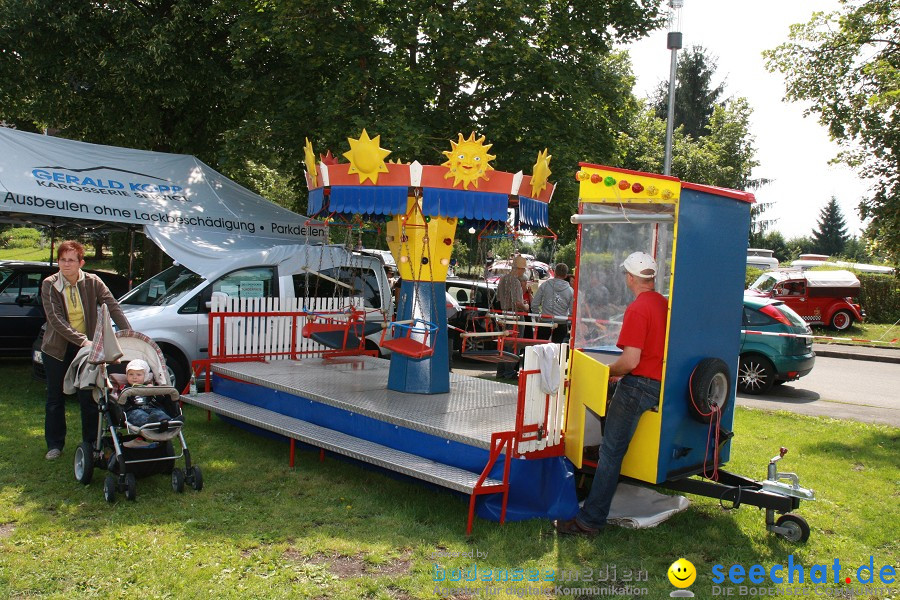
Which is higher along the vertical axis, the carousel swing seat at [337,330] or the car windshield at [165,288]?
the car windshield at [165,288]

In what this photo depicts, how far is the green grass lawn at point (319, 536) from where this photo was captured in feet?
14.2

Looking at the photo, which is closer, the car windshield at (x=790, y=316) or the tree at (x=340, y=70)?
the car windshield at (x=790, y=316)

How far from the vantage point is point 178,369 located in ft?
31.4

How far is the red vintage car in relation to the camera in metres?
23.5

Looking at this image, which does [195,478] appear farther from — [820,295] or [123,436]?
[820,295]

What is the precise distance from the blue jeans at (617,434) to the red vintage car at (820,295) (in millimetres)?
20195

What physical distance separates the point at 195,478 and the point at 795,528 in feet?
15.1

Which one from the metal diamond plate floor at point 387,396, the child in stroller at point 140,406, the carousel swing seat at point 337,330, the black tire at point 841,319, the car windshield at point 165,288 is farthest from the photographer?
the black tire at point 841,319

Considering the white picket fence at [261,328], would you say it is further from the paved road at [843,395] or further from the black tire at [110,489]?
the paved road at [843,395]

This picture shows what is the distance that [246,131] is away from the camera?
13.4 m

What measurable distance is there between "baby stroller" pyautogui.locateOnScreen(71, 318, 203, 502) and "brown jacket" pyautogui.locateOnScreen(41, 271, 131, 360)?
0.80 ft

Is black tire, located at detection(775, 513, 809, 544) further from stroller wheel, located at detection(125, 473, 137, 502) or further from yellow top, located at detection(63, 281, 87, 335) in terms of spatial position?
yellow top, located at detection(63, 281, 87, 335)

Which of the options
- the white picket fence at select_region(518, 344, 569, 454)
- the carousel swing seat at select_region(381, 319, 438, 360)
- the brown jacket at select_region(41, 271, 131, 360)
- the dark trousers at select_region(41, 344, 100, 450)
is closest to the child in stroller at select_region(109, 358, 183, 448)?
the dark trousers at select_region(41, 344, 100, 450)

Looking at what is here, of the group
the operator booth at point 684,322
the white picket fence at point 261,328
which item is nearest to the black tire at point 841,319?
the white picket fence at point 261,328
